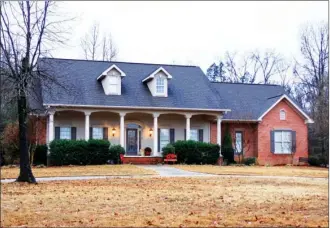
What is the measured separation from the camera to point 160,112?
3147 cm

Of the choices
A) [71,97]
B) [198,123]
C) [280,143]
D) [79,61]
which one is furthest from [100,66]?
[280,143]

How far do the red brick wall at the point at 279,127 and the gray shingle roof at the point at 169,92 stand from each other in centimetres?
72

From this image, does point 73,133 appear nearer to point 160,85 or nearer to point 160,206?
point 160,85

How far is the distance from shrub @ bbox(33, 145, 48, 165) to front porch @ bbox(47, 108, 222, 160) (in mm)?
823

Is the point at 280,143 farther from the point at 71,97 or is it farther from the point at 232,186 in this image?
the point at 232,186

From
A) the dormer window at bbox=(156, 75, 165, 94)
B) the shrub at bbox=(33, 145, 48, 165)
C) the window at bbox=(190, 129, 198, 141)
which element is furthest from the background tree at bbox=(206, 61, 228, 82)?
the shrub at bbox=(33, 145, 48, 165)

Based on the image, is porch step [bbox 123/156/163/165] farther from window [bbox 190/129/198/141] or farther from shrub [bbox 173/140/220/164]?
window [bbox 190/129/198/141]

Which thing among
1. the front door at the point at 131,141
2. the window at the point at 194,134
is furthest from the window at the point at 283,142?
the front door at the point at 131,141

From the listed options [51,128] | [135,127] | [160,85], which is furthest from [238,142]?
[51,128]

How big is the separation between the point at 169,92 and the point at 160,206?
22466 millimetres

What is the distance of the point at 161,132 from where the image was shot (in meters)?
33.3

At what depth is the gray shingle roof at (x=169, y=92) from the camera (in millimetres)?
30219

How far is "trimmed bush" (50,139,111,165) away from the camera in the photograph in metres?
28.0

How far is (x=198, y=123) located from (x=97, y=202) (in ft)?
75.7
